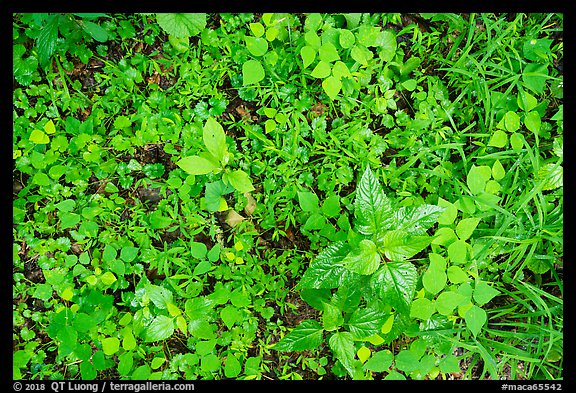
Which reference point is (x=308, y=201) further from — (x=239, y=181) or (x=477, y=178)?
(x=477, y=178)

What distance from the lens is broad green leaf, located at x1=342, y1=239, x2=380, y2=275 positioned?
7.18 ft

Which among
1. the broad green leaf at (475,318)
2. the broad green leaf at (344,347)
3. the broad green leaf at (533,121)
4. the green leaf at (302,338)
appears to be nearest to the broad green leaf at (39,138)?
the green leaf at (302,338)

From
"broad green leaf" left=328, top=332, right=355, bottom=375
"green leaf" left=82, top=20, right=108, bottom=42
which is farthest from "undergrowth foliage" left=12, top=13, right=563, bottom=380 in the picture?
"broad green leaf" left=328, top=332, right=355, bottom=375

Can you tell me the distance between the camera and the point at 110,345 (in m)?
2.41

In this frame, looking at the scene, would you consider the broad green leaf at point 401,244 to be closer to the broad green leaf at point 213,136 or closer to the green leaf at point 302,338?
the green leaf at point 302,338

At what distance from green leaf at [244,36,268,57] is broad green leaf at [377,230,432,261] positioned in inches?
49.1

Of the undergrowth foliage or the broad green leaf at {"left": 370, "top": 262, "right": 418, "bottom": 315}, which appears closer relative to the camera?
the broad green leaf at {"left": 370, "top": 262, "right": 418, "bottom": 315}

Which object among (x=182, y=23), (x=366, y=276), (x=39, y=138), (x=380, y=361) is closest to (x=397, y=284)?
(x=366, y=276)

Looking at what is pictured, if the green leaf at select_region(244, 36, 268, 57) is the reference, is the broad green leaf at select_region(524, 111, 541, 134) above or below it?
below

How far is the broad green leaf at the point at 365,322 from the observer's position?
230 centimetres

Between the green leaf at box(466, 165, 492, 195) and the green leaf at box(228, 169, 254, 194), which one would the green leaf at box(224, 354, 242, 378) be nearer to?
the green leaf at box(228, 169, 254, 194)

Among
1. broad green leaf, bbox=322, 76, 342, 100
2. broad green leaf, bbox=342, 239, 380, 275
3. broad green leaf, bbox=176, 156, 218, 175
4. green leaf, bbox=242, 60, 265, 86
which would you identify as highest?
green leaf, bbox=242, 60, 265, 86

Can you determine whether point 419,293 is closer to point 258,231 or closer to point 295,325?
point 295,325
